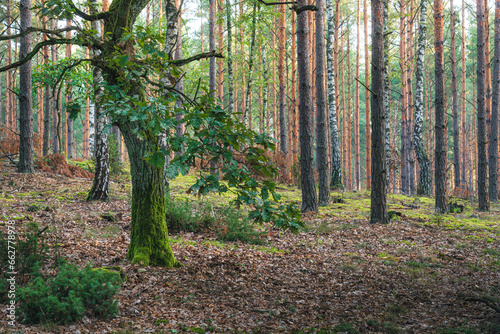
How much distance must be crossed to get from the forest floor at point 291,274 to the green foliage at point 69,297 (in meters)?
0.11

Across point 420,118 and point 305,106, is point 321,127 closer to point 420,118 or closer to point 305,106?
point 305,106

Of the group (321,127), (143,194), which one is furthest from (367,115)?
(143,194)

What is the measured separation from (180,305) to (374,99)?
6919 millimetres

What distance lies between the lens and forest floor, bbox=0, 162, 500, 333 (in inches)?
141

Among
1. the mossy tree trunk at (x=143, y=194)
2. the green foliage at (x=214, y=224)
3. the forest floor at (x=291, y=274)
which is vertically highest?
the mossy tree trunk at (x=143, y=194)

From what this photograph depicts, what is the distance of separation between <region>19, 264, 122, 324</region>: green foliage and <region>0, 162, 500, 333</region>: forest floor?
11 cm

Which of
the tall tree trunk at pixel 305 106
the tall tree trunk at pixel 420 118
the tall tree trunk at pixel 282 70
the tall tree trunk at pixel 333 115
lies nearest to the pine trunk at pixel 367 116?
the tall tree trunk at pixel 420 118

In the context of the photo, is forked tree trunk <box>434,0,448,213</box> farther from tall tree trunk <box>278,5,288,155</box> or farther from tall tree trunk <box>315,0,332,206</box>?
tall tree trunk <box>278,5,288,155</box>

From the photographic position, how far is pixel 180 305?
12.6 ft

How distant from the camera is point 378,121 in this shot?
841cm

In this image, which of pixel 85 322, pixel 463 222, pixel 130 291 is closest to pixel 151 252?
pixel 130 291

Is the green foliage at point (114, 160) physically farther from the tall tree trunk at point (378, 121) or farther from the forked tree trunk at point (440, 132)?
the forked tree trunk at point (440, 132)

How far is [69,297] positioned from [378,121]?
7.58 m

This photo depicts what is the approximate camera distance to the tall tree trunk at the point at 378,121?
831 cm
